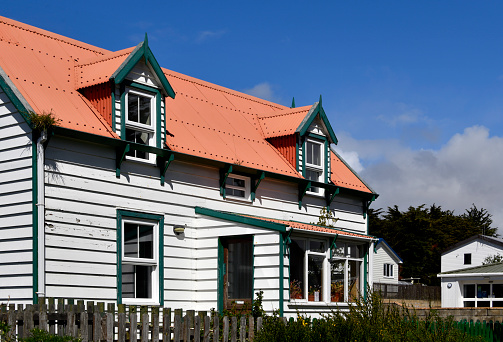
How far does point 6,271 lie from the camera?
16531mm

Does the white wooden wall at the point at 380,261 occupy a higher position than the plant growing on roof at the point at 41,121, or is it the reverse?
the plant growing on roof at the point at 41,121

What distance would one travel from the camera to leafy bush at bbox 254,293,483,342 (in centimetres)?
1252

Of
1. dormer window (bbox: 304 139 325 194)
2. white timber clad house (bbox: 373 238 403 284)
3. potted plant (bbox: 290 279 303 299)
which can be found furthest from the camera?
white timber clad house (bbox: 373 238 403 284)

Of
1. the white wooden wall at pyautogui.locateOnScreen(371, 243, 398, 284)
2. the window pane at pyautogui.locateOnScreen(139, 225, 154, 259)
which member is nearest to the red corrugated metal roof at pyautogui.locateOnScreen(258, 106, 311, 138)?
the window pane at pyautogui.locateOnScreen(139, 225, 154, 259)

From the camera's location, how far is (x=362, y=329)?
12.7m

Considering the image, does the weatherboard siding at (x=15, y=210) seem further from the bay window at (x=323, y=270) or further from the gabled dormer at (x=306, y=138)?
the gabled dormer at (x=306, y=138)

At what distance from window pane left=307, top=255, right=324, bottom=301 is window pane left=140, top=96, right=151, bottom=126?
18.7 ft

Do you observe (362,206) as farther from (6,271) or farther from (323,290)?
(6,271)

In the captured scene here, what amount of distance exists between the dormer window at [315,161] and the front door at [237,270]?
16.8ft

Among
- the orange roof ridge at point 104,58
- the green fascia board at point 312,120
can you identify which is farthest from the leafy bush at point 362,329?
the green fascia board at point 312,120

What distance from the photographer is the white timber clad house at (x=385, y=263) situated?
6406cm

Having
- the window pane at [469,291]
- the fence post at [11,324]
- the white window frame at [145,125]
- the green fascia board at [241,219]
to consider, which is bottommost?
the window pane at [469,291]

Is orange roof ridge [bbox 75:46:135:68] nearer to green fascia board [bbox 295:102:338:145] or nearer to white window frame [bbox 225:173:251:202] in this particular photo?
white window frame [bbox 225:173:251:202]

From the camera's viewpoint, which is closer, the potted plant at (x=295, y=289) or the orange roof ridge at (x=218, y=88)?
the potted plant at (x=295, y=289)
